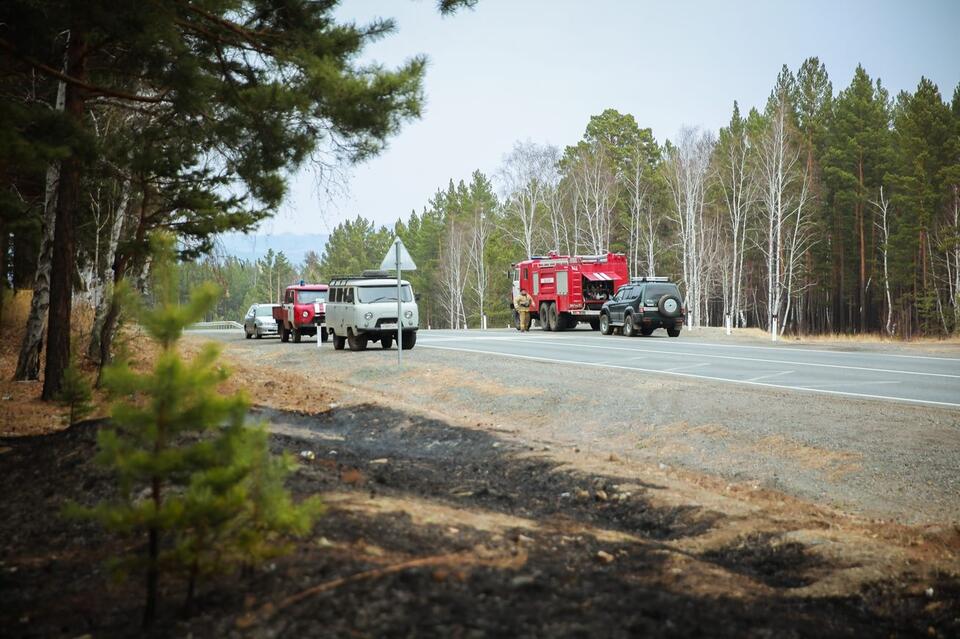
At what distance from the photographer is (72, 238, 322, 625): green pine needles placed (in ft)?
13.2

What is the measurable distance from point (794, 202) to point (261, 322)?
42645 mm

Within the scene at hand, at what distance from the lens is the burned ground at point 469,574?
420 cm

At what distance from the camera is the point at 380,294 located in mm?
25812

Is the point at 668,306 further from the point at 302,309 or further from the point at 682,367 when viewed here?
the point at 302,309

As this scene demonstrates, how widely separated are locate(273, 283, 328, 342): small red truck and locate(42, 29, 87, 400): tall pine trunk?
18453 mm

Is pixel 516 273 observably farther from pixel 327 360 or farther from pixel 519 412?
pixel 519 412

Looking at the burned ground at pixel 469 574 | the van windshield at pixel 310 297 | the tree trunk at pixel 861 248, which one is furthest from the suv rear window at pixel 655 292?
the tree trunk at pixel 861 248

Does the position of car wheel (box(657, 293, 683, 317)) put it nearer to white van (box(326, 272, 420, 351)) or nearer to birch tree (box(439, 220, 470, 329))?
white van (box(326, 272, 420, 351))

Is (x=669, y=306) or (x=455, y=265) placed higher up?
(x=455, y=265)

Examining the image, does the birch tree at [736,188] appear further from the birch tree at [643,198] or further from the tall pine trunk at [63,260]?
the tall pine trunk at [63,260]

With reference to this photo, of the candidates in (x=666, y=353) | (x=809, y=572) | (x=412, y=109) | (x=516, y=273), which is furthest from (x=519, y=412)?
(x=516, y=273)

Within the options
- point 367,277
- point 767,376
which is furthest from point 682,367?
point 367,277

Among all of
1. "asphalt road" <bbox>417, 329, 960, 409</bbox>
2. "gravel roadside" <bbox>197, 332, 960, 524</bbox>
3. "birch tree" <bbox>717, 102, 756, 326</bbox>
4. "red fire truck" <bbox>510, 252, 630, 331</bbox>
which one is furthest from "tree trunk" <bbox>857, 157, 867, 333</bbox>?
"gravel roadside" <bbox>197, 332, 960, 524</bbox>

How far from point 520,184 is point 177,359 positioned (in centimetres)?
6459
